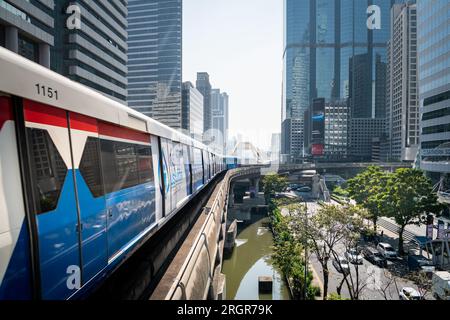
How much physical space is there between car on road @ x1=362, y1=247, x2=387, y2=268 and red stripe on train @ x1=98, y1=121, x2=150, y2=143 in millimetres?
24421

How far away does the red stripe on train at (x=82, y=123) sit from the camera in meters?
4.49

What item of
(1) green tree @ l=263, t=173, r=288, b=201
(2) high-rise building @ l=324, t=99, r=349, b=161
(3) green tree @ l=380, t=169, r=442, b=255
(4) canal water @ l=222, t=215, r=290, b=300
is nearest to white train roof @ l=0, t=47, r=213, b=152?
(4) canal water @ l=222, t=215, r=290, b=300

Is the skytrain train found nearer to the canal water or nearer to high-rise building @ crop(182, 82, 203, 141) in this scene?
the canal water

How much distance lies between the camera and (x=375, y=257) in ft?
84.9

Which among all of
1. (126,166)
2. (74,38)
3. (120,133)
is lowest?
(126,166)

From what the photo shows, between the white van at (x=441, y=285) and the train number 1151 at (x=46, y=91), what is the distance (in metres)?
19.7

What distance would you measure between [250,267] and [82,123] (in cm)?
2878

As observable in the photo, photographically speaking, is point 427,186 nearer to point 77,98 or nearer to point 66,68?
point 77,98

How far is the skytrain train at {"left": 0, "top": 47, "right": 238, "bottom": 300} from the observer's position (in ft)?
10.8

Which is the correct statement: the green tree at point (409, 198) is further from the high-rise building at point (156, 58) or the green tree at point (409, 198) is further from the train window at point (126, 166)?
the high-rise building at point (156, 58)

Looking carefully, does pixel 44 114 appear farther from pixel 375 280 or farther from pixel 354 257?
pixel 354 257

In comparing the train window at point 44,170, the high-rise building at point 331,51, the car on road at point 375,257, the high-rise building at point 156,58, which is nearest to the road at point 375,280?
the car on road at point 375,257

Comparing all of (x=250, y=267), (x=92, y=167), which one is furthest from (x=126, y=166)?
(x=250, y=267)
